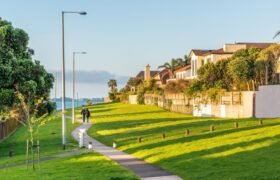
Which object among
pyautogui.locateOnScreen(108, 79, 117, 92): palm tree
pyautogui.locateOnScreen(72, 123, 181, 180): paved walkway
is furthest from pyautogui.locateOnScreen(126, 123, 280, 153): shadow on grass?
pyautogui.locateOnScreen(108, 79, 117, 92): palm tree

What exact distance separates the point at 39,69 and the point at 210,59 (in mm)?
42972

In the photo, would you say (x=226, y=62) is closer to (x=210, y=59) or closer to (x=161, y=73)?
(x=210, y=59)

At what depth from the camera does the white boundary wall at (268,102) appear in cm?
3512

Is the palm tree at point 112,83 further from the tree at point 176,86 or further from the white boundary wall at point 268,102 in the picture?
the white boundary wall at point 268,102

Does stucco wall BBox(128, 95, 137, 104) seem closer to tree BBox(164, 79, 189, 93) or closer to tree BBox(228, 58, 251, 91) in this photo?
tree BBox(164, 79, 189, 93)

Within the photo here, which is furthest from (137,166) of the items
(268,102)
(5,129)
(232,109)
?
(232,109)

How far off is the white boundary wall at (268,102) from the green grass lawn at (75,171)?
1724 centimetres

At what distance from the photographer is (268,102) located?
36.6 meters

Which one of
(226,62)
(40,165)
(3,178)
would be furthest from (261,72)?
(3,178)

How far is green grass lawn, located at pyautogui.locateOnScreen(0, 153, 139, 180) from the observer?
16.9 m

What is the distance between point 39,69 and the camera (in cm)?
3016

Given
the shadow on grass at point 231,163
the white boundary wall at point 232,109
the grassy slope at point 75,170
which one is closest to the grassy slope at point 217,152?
the shadow on grass at point 231,163

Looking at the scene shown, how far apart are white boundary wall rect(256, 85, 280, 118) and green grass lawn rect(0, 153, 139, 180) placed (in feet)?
56.6

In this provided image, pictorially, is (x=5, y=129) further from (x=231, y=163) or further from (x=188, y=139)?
(x=231, y=163)
